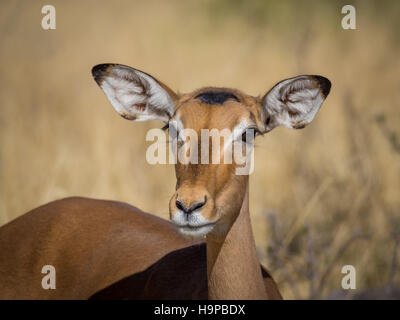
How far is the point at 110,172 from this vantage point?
10742 mm

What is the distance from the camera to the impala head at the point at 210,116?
13.5ft

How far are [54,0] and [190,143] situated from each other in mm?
11122

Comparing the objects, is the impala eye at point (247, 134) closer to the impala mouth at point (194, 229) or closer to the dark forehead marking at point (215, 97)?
the dark forehead marking at point (215, 97)

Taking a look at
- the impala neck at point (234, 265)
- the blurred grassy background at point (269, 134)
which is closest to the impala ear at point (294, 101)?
the impala neck at point (234, 265)

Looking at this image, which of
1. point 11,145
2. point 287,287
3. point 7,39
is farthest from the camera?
point 7,39

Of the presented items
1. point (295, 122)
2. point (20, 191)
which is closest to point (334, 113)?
point (20, 191)

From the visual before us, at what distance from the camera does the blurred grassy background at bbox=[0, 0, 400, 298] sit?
884 centimetres

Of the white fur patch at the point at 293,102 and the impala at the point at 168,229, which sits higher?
the white fur patch at the point at 293,102

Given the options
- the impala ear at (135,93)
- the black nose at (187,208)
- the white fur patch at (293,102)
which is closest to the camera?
the black nose at (187,208)

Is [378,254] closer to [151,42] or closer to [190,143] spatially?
[190,143]

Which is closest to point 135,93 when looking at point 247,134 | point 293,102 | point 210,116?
point 210,116

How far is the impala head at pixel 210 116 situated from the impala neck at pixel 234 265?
118 millimetres

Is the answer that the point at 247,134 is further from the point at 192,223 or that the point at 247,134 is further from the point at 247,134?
the point at 192,223

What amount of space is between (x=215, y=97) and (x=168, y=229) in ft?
5.86
